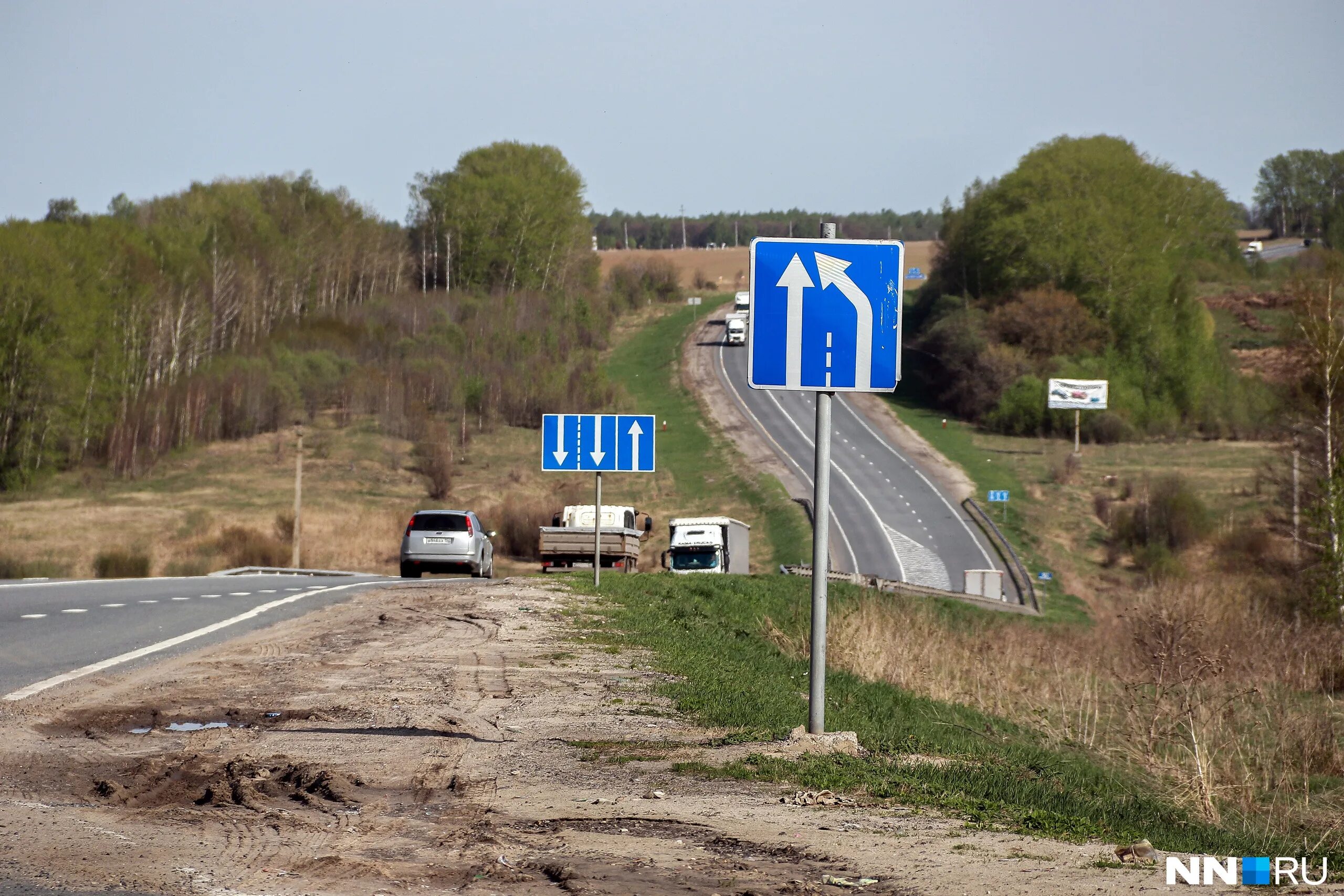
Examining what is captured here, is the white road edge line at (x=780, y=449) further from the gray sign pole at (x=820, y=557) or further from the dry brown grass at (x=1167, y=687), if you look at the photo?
the gray sign pole at (x=820, y=557)

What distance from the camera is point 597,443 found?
2600 cm

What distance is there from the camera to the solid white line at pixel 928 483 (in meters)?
62.2

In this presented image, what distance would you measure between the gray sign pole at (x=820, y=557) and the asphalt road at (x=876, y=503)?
3895cm

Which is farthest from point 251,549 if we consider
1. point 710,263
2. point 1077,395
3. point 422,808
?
point 710,263

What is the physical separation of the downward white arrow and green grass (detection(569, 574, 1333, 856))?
7.17 meters

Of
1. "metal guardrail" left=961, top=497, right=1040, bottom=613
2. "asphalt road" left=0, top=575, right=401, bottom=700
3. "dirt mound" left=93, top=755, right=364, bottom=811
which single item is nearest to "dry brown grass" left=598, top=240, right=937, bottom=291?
"metal guardrail" left=961, top=497, right=1040, bottom=613

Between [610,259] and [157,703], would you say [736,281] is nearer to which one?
[610,259]

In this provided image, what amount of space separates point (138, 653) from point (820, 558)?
8961mm

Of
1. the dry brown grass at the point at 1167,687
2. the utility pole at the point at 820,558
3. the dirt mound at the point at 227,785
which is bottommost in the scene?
the dry brown grass at the point at 1167,687

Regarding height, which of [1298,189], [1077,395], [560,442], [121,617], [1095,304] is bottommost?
[121,617]

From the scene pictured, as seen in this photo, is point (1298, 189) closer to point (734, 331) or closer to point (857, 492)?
point (734, 331)

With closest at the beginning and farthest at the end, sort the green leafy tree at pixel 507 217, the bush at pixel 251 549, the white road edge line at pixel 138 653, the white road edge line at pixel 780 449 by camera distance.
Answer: the white road edge line at pixel 138 653, the bush at pixel 251 549, the white road edge line at pixel 780 449, the green leafy tree at pixel 507 217

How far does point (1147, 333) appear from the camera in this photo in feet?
333

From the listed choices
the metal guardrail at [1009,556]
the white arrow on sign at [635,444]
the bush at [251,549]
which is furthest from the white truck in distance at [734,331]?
the white arrow on sign at [635,444]
